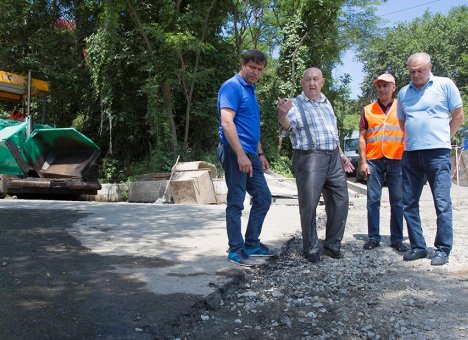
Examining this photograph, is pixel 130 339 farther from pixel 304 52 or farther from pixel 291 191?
pixel 304 52

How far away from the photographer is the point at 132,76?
1476cm

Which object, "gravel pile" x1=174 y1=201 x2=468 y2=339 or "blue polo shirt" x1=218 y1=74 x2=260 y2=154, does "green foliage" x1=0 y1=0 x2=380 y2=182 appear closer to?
"blue polo shirt" x1=218 y1=74 x2=260 y2=154

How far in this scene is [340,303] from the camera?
3.03 metres

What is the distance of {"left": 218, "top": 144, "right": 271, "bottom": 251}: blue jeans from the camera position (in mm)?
3879

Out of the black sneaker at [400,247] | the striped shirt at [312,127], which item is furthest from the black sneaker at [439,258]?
the striped shirt at [312,127]

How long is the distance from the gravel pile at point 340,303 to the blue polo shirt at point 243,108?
108cm

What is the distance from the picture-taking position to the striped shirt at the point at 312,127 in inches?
164

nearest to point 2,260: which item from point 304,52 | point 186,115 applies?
point 186,115

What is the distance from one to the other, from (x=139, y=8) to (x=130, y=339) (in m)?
12.5

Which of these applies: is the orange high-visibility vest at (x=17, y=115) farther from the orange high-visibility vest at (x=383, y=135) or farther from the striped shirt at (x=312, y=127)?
the orange high-visibility vest at (x=383, y=135)

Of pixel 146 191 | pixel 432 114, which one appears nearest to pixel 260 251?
pixel 432 114

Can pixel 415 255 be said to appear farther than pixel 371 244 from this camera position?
Result: No

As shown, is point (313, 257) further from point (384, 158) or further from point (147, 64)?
point (147, 64)

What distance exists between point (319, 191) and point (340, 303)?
4.34 feet
